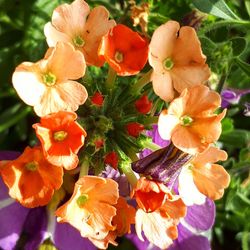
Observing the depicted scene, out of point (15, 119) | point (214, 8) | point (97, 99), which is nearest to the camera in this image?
point (97, 99)

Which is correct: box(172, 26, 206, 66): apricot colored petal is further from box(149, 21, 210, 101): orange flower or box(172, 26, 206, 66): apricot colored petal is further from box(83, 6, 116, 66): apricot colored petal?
box(83, 6, 116, 66): apricot colored petal

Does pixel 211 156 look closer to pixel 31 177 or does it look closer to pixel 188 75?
pixel 188 75

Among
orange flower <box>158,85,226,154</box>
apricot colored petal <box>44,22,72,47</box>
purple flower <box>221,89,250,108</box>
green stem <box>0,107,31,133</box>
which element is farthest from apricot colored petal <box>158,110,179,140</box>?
green stem <box>0,107,31,133</box>

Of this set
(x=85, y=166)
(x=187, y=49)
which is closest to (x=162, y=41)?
(x=187, y=49)

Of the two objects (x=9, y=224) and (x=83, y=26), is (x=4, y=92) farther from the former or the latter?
(x=83, y=26)

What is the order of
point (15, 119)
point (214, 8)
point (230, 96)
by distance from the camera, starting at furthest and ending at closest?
point (15, 119)
point (230, 96)
point (214, 8)

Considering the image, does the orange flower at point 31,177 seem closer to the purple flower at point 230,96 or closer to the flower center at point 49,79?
the flower center at point 49,79
